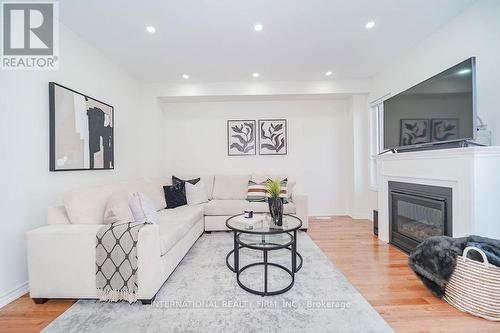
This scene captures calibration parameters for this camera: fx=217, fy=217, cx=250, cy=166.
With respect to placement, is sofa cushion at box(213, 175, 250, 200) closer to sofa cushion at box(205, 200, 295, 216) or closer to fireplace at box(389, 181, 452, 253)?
sofa cushion at box(205, 200, 295, 216)

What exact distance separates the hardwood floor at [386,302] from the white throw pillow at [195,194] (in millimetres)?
1968

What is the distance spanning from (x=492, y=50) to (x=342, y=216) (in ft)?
10.3

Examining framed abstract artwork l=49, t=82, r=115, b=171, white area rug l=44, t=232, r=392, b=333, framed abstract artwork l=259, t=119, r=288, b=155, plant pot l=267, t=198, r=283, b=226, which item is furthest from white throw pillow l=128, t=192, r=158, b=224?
framed abstract artwork l=259, t=119, r=288, b=155

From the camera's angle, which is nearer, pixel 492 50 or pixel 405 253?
pixel 492 50

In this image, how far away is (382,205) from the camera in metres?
3.03

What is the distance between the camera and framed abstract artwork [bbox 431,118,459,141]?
6.75ft

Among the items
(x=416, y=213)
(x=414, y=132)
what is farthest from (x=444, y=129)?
(x=416, y=213)

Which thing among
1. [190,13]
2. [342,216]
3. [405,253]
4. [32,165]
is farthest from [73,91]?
[342,216]

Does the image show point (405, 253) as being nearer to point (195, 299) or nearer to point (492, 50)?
point (492, 50)

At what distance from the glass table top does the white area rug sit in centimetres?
48

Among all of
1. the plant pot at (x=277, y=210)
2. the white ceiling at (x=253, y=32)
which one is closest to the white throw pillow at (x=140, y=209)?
the plant pot at (x=277, y=210)

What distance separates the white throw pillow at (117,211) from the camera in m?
2.01

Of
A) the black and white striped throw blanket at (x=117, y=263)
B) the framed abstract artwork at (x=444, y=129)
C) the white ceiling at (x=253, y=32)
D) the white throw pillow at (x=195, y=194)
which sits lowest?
the black and white striped throw blanket at (x=117, y=263)

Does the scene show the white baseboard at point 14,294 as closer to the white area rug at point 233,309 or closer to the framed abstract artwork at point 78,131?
the white area rug at point 233,309
